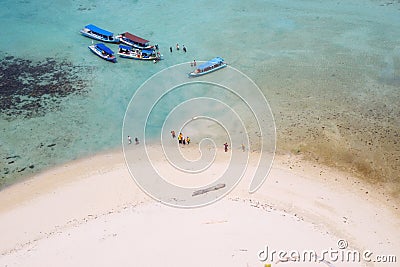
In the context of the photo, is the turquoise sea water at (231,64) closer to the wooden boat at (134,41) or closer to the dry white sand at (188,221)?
the wooden boat at (134,41)

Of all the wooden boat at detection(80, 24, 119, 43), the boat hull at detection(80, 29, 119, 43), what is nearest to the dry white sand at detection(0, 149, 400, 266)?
the boat hull at detection(80, 29, 119, 43)

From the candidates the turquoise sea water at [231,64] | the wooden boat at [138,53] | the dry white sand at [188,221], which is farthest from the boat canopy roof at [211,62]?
the dry white sand at [188,221]

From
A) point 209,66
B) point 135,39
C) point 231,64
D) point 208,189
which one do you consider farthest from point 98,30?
point 208,189

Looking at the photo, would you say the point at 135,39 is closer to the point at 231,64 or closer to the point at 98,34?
the point at 98,34

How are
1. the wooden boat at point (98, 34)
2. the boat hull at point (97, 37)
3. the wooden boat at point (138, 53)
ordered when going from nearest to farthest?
1. the wooden boat at point (138, 53)
2. the boat hull at point (97, 37)
3. the wooden boat at point (98, 34)

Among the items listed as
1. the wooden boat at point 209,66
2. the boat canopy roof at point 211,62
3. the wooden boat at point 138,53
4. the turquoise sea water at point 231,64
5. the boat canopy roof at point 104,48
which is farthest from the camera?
the boat canopy roof at point 104,48

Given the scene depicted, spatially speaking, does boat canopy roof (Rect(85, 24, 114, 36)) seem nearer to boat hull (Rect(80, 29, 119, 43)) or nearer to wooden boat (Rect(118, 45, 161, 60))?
boat hull (Rect(80, 29, 119, 43))
